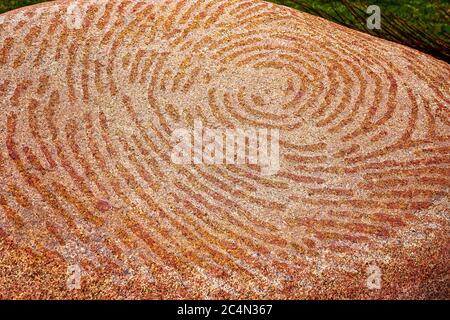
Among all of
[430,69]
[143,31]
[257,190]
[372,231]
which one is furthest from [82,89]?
[430,69]

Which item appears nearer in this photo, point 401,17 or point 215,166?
point 215,166

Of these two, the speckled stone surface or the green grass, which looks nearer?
the speckled stone surface

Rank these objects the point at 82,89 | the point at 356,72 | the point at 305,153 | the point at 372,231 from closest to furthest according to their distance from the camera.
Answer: the point at 372,231 → the point at 305,153 → the point at 82,89 → the point at 356,72

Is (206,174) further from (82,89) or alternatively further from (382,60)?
(382,60)

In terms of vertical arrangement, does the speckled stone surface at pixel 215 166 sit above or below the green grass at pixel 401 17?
below

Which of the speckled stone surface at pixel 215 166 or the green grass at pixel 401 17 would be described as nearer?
the speckled stone surface at pixel 215 166
